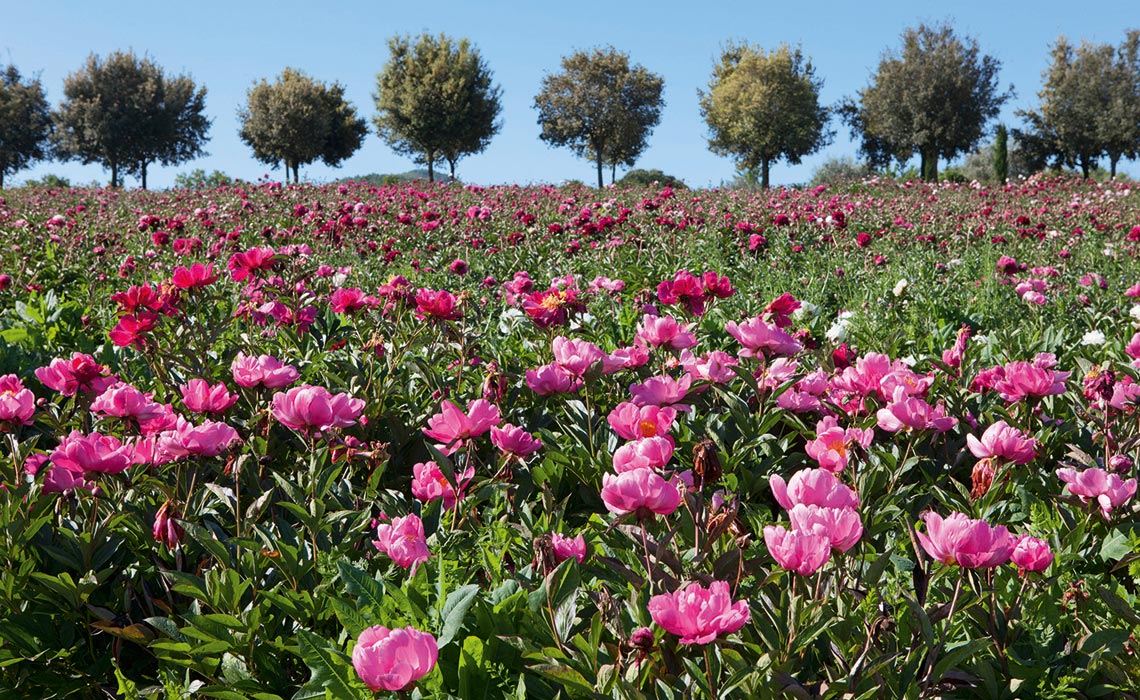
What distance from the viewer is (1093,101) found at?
44.9 metres

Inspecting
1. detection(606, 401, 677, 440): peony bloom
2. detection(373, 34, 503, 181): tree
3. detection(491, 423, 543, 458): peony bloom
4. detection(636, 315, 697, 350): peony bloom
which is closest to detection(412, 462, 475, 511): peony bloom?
detection(491, 423, 543, 458): peony bloom

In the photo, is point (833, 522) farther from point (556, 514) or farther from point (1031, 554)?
point (556, 514)

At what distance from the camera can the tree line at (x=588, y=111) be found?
41.0 meters

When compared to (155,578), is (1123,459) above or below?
above

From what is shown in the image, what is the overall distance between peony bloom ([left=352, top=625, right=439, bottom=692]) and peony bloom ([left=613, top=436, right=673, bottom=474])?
57 cm

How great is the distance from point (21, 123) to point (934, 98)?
159ft

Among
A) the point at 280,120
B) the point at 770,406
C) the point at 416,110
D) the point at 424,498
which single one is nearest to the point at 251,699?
the point at 424,498

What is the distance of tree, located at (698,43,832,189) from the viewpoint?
41.0 m

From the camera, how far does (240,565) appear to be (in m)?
1.97

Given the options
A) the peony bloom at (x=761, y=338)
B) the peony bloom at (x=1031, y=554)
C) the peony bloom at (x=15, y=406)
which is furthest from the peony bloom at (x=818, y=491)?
the peony bloom at (x=15, y=406)

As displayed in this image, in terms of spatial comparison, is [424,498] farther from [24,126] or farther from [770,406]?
[24,126]

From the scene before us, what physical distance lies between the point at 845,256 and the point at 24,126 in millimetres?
52615

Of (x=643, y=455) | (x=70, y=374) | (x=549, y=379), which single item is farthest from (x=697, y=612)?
(x=70, y=374)

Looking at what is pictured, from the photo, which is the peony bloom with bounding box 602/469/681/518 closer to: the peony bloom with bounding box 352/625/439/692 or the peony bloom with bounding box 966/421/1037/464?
the peony bloom with bounding box 352/625/439/692
